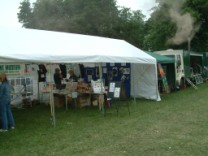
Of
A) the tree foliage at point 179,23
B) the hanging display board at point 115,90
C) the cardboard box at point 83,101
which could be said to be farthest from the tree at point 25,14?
the hanging display board at point 115,90

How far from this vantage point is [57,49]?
30.9ft

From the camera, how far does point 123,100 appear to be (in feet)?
47.3

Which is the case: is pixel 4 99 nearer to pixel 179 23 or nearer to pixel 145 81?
pixel 145 81

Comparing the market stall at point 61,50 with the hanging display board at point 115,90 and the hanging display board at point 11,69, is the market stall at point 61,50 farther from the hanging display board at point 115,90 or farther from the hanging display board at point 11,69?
the hanging display board at point 11,69

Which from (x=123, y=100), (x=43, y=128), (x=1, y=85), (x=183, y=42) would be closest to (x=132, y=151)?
(x=43, y=128)

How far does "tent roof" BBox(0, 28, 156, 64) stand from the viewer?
805 cm

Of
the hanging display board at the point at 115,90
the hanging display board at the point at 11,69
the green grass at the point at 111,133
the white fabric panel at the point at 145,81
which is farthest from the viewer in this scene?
the white fabric panel at the point at 145,81

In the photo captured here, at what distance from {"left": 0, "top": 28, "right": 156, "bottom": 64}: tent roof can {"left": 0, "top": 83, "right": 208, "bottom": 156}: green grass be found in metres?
1.78

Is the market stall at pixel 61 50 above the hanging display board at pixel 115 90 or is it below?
above

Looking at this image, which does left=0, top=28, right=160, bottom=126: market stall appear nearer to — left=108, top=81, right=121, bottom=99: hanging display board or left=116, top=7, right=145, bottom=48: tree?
left=108, top=81, right=121, bottom=99: hanging display board

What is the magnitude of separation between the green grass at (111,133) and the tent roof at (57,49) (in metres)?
→ 1.78

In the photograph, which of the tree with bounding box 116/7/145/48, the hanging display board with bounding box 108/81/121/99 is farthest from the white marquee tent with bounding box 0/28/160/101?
the tree with bounding box 116/7/145/48

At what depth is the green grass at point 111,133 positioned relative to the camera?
6.72 meters

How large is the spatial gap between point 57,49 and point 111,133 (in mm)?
2829
